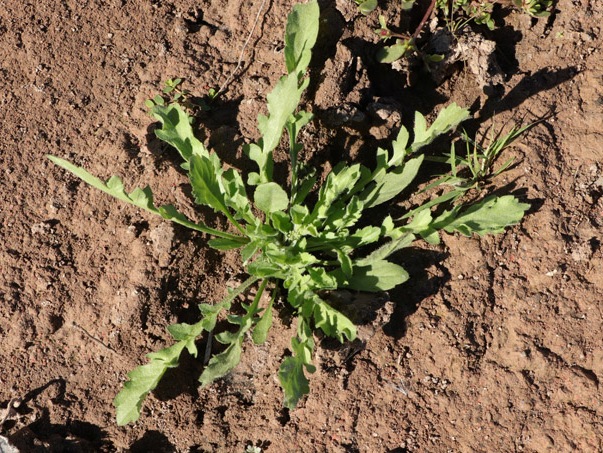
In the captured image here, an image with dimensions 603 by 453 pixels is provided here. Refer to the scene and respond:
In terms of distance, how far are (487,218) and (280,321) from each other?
1058mm

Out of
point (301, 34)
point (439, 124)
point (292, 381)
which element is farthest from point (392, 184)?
point (292, 381)

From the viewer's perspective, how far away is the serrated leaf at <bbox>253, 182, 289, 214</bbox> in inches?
100

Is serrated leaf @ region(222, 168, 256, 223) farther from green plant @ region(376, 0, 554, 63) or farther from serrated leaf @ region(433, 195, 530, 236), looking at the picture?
green plant @ region(376, 0, 554, 63)

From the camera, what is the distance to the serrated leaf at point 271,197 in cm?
255

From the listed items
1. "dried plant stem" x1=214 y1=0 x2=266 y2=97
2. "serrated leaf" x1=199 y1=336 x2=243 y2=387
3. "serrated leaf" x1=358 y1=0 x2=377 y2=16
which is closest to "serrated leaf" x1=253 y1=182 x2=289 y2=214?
"serrated leaf" x1=199 y1=336 x2=243 y2=387

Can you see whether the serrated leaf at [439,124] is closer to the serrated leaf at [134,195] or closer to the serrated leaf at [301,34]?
the serrated leaf at [301,34]

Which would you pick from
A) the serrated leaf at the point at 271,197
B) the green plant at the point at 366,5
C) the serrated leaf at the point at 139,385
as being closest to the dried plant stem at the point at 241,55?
the green plant at the point at 366,5

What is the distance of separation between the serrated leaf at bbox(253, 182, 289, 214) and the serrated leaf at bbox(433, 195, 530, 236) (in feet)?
2.32

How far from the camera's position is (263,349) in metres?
2.91

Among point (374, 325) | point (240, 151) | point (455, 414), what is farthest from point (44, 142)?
point (455, 414)

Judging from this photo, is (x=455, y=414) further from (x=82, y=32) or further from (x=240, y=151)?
(x=82, y=32)

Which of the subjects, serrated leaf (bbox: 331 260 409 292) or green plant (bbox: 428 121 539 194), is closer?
serrated leaf (bbox: 331 260 409 292)

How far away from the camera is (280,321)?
293 centimetres

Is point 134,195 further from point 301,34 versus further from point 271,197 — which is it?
point 301,34
